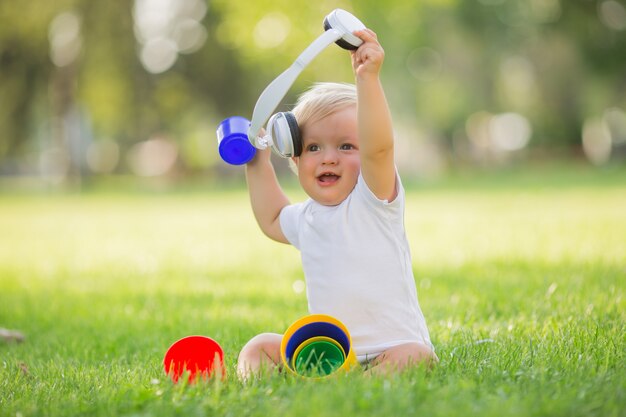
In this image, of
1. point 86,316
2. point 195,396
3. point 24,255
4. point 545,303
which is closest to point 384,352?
point 195,396

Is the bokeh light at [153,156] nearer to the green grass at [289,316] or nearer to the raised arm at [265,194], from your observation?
the green grass at [289,316]

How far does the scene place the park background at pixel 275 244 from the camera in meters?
2.61

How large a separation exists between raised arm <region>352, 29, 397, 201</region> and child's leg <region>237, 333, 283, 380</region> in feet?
2.49

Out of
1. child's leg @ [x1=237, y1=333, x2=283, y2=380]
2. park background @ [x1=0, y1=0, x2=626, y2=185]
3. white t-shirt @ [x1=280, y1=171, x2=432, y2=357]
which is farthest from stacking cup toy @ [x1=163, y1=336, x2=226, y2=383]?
park background @ [x1=0, y1=0, x2=626, y2=185]

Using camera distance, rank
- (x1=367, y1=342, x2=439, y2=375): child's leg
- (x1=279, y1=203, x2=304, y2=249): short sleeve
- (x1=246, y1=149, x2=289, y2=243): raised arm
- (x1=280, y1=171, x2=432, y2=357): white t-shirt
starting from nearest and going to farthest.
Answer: (x1=367, y1=342, x2=439, y2=375): child's leg → (x1=280, y1=171, x2=432, y2=357): white t-shirt → (x1=279, y1=203, x2=304, y2=249): short sleeve → (x1=246, y1=149, x2=289, y2=243): raised arm

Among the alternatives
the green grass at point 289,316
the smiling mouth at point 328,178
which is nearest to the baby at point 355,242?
the smiling mouth at point 328,178

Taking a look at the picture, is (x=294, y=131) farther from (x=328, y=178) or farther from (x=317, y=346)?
(x=317, y=346)

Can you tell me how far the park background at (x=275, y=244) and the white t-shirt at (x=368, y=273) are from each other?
25 centimetres

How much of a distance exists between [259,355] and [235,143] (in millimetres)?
895

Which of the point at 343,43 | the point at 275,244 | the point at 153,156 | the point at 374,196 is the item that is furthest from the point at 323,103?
the point at 153,156

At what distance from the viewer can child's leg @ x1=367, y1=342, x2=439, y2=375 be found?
2.72 metres

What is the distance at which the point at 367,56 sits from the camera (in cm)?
268

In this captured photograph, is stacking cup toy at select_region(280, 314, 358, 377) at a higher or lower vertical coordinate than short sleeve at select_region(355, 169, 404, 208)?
lower

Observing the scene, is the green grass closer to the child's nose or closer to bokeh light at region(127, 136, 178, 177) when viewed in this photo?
the child's nose
